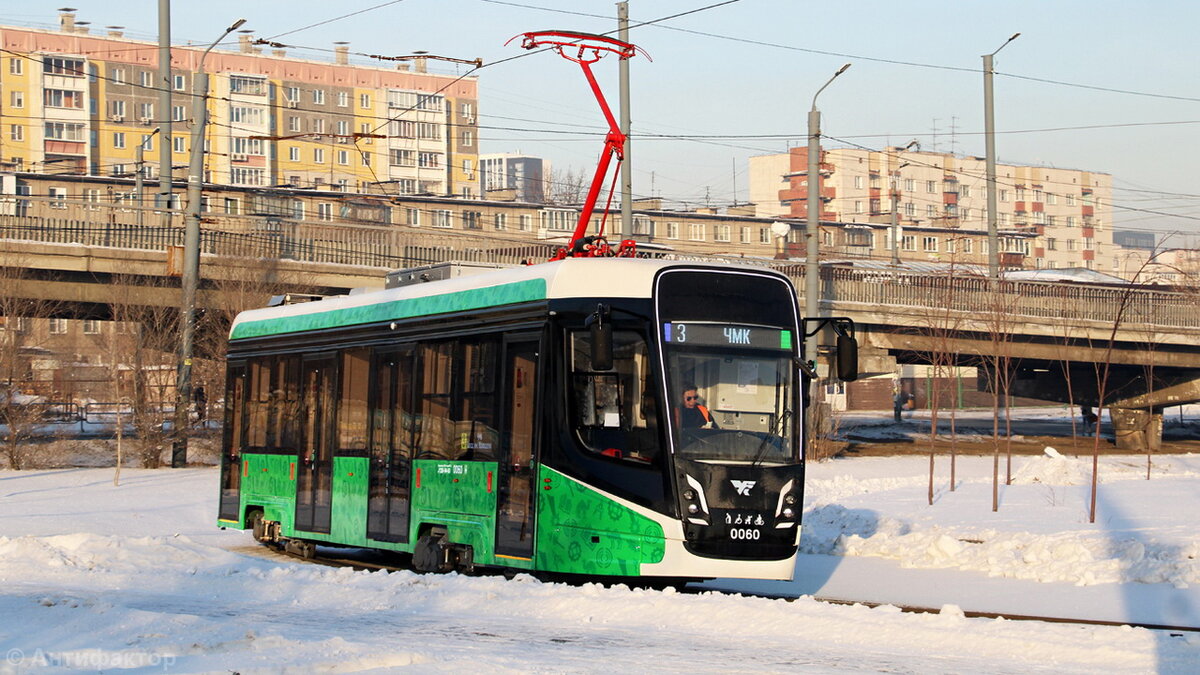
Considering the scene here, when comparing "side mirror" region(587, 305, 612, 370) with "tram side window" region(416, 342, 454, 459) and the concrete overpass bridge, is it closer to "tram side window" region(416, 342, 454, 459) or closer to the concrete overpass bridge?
"tram side window" region(416, 342, 454, 459)

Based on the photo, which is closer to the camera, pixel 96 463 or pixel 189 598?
pixel 189 598

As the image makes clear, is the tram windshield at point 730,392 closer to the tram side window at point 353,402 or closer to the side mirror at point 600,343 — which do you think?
the side mirror at point 600,343

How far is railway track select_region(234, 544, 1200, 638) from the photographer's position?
445 inches

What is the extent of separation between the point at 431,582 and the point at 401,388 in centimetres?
352

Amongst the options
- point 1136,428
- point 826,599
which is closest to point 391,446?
point 826,599

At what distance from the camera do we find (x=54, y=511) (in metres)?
24.5

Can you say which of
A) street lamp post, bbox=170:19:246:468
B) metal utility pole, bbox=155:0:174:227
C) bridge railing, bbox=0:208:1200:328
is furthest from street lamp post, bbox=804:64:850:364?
metal utility pole, bbox=155:0:174:227

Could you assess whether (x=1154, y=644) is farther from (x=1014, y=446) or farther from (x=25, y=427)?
(x=1014, y=446)

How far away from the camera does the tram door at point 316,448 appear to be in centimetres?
1697

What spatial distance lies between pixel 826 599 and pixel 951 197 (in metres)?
141

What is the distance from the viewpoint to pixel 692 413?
40.0ft

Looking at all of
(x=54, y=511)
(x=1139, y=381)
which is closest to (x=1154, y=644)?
(x=54, y=511)

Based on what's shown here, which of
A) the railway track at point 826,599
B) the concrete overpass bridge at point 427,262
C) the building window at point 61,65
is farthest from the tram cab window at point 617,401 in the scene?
the building window at point 61,65

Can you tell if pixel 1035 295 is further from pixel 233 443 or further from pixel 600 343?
pixel 600 343
